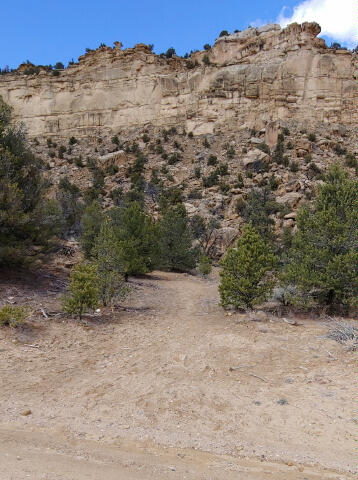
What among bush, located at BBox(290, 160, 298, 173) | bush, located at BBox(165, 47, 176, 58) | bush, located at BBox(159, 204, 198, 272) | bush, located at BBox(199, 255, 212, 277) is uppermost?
bush, located at BBox(165, 47, 176, 58)

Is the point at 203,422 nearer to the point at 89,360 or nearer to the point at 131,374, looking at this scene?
the point at 131,374

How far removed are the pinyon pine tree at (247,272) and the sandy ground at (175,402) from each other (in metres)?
1.10

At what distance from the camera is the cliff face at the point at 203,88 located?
38719 mm

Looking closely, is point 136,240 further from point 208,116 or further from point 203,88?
point 203,88

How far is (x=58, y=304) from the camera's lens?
30.2ft

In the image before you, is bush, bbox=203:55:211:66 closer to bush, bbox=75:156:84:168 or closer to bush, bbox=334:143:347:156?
bush, bbox=334:143:347:156

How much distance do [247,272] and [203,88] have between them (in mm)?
37116

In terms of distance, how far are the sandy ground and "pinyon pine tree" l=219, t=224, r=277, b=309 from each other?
1.10 metres

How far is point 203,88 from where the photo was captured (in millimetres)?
41750

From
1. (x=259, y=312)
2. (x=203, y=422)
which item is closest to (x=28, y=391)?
(x=203, y=422)

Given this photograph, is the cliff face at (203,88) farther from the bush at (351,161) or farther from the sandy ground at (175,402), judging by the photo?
the sandy ground at (175,402)

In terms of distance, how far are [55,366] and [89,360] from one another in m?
0.62

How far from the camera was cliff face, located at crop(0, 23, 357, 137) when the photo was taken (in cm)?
3872

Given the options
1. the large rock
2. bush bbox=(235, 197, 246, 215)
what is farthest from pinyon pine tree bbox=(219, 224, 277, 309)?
the large rock
